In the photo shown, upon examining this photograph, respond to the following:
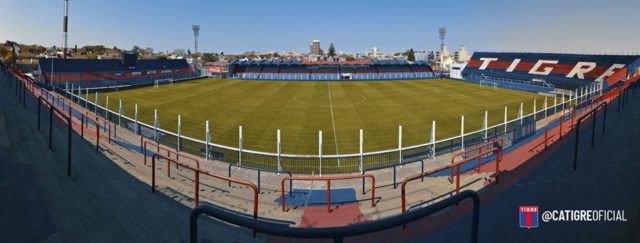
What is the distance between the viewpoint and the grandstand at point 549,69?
153 ft

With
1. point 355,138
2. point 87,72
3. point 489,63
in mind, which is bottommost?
point 355,138

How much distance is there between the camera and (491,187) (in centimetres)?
771

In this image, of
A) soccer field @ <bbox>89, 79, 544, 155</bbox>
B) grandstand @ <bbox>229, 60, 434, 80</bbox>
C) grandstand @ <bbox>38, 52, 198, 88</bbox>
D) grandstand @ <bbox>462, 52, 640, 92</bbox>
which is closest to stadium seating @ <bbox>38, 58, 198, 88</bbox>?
grandstand @ <bbox>38, 52, 198, 88</bbox>

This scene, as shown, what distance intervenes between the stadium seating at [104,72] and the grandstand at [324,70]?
41.0 ft

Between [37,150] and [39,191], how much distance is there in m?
2.78

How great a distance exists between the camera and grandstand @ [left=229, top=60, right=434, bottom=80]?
247 feet

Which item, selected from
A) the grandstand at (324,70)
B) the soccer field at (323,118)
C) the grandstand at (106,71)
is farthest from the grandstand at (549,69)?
the grandstand at (106,71)

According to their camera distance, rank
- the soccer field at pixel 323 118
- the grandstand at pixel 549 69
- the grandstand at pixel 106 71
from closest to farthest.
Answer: the soccer field at pixel 323 118, the grandstand at pixel 106 71, the grandstand at pixel 549 69

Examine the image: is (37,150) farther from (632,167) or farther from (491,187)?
(632,167)

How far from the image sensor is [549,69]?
57531mm

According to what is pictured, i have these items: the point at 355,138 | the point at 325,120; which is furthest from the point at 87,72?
the point at 355,138

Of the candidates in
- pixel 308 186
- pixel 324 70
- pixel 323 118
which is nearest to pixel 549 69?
pixel 324 70

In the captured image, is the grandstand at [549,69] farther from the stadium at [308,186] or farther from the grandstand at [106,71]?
the grandstand at [106,71]

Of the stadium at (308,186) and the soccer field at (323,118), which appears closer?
the stadium at (308,186)
